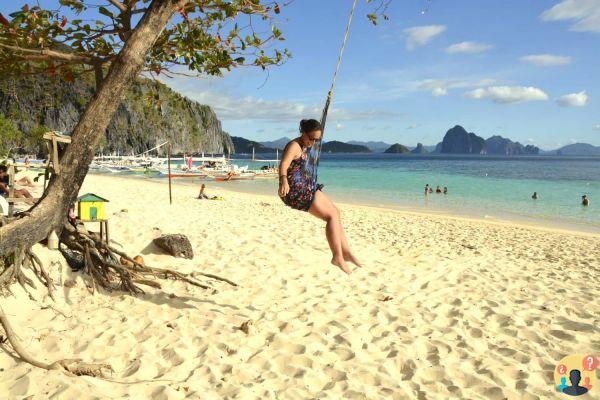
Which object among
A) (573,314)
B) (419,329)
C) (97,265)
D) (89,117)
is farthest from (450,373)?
(97,265)

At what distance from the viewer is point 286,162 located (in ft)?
14.2

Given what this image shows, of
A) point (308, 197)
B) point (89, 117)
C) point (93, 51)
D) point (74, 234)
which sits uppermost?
point (93, 51)

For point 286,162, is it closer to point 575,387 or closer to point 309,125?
point 309,125

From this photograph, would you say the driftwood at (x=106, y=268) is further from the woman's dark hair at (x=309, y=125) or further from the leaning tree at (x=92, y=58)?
the woman's dark hair at (x=309, y=125)

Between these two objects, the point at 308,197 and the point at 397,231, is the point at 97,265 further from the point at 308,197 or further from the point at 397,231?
the point at 397,231

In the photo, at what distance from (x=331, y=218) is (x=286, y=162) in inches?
29.7

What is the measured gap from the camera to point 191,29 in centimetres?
500

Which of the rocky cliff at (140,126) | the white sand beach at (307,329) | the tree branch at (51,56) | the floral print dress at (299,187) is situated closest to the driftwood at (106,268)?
the white sand beach at (307,329)

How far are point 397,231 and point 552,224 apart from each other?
34.8 ft

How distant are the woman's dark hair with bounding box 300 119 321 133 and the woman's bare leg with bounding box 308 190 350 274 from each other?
0.63 m

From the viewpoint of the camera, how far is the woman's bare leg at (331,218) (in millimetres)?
4406

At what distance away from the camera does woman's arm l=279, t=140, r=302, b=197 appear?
426 centimetres

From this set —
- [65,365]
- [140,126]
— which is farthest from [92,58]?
[140,126]

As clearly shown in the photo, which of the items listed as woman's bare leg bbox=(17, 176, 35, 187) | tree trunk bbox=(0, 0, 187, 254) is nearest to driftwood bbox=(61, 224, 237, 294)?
tree trunk bbox=(0, 0, 187, 254)
